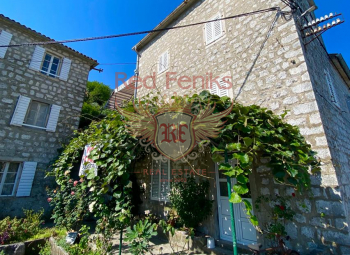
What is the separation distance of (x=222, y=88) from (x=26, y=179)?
762cm

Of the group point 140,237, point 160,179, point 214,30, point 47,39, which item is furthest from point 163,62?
point 140,237

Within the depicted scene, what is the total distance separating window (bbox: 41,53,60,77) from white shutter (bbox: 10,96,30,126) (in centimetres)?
162

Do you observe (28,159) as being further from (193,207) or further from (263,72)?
(263,72)

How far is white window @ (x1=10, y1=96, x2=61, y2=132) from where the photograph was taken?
6738 millimetres

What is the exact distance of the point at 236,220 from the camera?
402 centimetres

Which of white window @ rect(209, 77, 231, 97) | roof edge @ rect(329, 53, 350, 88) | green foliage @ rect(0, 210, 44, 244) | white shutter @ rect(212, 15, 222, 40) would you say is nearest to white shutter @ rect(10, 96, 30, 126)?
green foliage @ rect(0, 210, 44, 244)

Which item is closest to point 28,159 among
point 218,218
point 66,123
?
point 66,123

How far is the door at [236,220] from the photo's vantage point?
3775 millimetres

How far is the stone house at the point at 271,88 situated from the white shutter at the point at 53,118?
4.28 m

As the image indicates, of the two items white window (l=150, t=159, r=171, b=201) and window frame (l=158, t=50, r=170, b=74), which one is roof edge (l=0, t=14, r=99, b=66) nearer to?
window frame (l=158, t=50, r=170, b=74)

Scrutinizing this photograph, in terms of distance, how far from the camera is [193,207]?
13.3ft

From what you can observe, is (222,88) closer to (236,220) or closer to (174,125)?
(174,125)

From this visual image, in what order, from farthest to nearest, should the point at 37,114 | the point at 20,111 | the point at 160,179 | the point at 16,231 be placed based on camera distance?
the point at 37,114
the point at 20,111
the point at 160,179
the point at 16,231

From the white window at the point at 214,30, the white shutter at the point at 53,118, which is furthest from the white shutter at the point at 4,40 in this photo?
the white window at the point at 214,30
